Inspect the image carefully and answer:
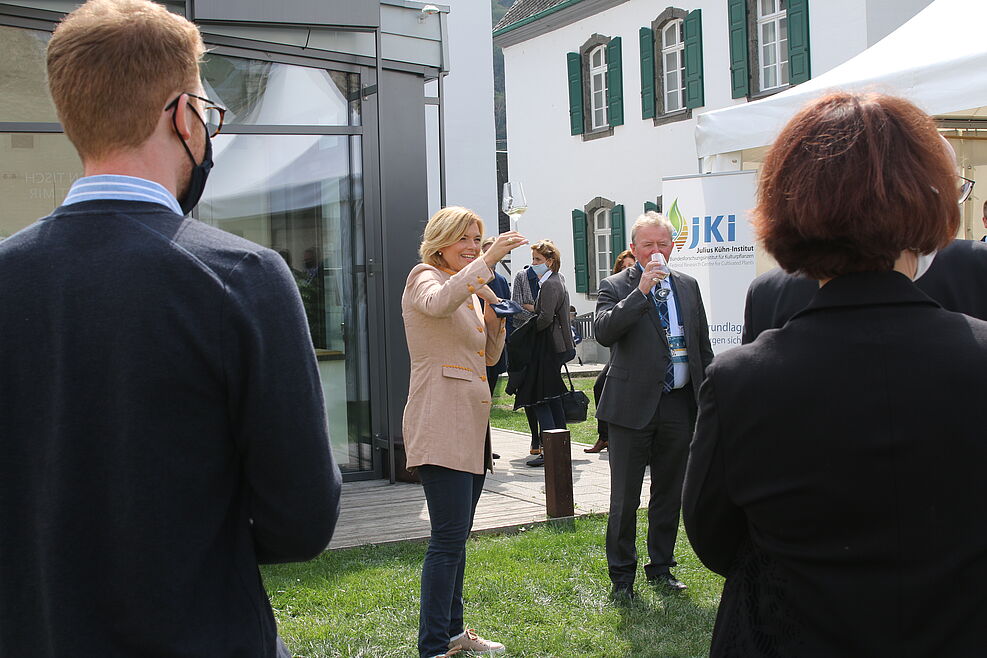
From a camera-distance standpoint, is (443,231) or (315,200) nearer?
(443,231)

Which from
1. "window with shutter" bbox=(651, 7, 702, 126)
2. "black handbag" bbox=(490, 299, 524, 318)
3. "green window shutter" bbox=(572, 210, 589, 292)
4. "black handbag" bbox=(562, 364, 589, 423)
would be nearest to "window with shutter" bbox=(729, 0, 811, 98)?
"window with shutter" bbox=(651, 7, 702, 126)

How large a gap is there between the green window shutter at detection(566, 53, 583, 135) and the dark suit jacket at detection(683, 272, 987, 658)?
75.0 ft

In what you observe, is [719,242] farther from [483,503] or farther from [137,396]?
[137,396]

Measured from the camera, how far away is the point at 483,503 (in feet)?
26.1

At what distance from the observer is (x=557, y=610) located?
5305 millimetres

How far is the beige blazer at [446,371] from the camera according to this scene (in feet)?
13.6

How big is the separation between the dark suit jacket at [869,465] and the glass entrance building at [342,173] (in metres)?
6.95

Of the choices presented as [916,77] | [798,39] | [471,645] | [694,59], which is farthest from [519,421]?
[694,59]

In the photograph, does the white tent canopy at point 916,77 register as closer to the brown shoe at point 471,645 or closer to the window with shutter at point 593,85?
the brown shoe at point 471,645

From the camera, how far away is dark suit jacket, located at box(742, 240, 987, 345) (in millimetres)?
3004

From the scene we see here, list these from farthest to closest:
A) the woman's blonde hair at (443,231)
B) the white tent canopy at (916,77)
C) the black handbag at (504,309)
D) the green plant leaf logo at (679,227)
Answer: the green plant leaf logo at (679,227), the white tent canopy at (916,77), the black handbag at (504,309), the woman's blonde hair at (443,231)

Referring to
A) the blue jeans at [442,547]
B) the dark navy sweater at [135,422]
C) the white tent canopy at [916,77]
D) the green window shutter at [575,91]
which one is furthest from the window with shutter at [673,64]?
the dark navy sweater at [135,422]

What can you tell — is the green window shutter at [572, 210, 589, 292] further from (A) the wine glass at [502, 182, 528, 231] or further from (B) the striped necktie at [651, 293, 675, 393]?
(B) the striped necktie at [651, 293, 675, 393]

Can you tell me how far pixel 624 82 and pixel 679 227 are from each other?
52.2 feet
